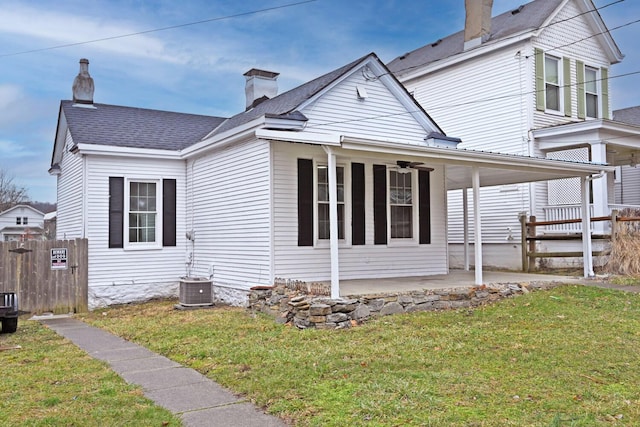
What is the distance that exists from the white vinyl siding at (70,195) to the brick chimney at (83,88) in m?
1.38

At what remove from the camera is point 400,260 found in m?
11.7

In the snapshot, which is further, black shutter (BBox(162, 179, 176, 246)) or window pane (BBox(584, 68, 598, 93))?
window pane (BBox(584, 68, 598, 93))

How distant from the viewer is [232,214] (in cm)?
1106

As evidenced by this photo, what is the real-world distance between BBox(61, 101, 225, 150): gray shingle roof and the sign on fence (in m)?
2.45

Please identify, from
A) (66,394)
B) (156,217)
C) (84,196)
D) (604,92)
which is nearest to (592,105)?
(604,92)

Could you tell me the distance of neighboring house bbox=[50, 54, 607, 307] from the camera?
1021 centimetres

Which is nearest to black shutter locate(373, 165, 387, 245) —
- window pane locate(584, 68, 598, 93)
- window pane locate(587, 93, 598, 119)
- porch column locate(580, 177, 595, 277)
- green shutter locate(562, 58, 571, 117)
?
porch column locate(580, 177, 595, 277)

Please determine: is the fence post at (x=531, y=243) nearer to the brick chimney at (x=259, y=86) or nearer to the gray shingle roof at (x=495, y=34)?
the gray shingle roof at (x=495, y=34)

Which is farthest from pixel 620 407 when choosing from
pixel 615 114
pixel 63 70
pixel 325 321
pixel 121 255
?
pixel 615 114

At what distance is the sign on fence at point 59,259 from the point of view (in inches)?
450

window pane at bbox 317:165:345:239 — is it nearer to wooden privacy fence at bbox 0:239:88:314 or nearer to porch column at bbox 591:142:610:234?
wooden privacy fence at bbox 0:239:88:314

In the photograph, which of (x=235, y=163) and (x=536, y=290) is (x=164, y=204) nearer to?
(x=235, y=163)

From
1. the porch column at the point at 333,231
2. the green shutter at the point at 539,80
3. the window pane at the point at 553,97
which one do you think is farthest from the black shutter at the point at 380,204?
the window pane at the point at 553,97

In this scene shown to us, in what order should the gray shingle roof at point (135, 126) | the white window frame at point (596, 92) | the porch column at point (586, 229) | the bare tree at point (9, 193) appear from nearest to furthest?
the porch column at point (586, 229) < the gray shingle roof at point (135, 126) < the white window frame at point (596, 92) < the bare tree at point (9, 193)
